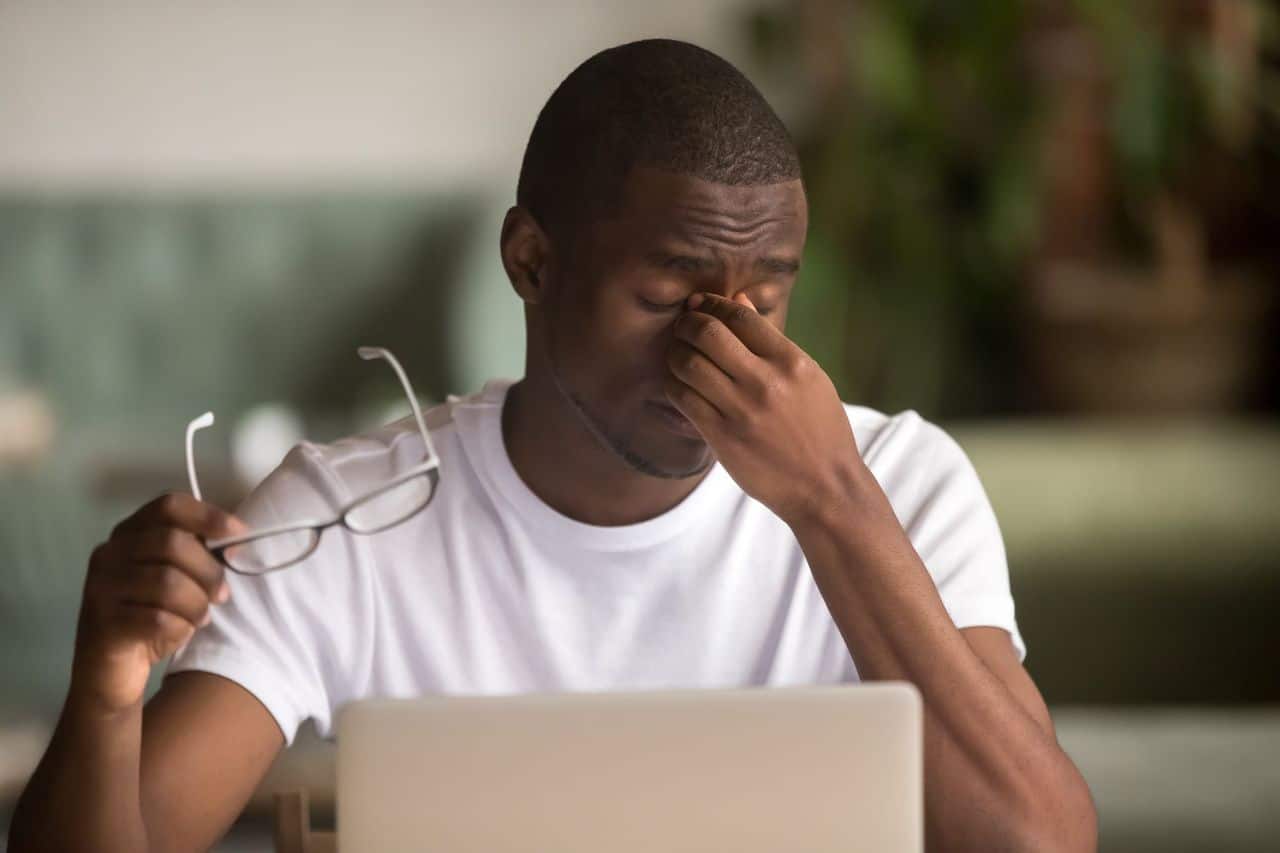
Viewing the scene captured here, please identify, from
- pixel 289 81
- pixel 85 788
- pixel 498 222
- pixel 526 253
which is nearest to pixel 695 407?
pixel 526 253

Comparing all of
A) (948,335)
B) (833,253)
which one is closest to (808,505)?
(833,253)

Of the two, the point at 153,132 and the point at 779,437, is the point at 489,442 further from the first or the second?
the point at 153,132

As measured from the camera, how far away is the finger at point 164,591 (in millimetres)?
871

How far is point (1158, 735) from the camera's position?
1.99 metres

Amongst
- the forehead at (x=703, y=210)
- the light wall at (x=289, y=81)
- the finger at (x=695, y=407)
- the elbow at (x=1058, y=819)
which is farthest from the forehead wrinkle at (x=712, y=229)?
the light wall at (x=289, y=81)

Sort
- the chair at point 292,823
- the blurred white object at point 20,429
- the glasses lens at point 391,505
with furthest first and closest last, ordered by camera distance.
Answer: the blurred white object at point 20,429
the glasses lens at point 391,505
the chair at point 292,823

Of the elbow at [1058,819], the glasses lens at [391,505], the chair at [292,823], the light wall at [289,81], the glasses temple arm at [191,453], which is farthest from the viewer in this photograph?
the light wall at [289,81]

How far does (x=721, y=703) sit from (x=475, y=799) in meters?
0.13

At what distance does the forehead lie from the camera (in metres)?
1.16

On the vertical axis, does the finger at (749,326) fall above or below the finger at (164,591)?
above

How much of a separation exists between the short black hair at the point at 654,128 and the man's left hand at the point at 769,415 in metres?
0.13

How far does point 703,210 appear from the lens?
3.80ft

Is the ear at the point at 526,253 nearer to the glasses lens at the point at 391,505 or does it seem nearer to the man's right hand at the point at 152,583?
the glasses lens at the point at 391,505

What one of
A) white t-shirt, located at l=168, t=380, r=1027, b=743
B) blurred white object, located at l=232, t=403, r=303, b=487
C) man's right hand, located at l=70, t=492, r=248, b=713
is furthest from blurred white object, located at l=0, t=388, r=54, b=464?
man's right hand, located at l=70, t=492, r=248, b=713
